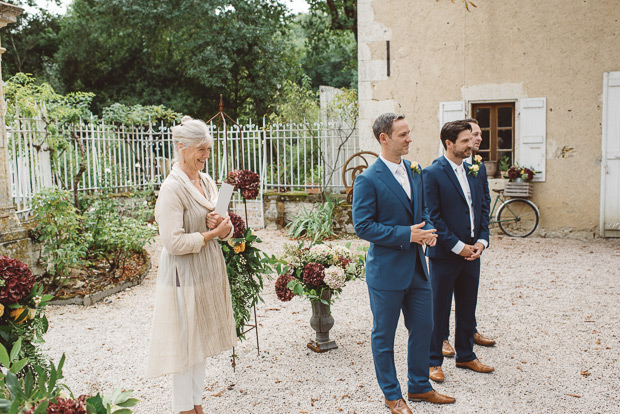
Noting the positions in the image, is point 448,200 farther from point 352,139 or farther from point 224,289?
point 352,139

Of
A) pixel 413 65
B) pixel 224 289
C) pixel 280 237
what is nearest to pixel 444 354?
pixel 224 289

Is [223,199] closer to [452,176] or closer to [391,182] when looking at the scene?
[391,182]

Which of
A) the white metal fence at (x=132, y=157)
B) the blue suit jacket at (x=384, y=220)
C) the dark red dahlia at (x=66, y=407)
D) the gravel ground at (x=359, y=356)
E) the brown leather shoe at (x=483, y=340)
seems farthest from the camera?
the white metal fence at (x=132, y=157)

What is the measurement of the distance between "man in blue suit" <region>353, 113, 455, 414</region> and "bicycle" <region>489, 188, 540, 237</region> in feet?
20.6

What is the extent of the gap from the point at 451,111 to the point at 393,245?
674 centimetres

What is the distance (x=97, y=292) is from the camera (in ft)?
18.7

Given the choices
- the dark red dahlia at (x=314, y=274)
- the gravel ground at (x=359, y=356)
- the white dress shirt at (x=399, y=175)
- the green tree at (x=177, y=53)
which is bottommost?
the gravel ground at (x=359, y=356)

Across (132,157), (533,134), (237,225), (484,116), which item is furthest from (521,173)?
(132,157)

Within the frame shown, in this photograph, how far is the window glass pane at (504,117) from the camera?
909 cm

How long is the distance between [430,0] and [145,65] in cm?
1150

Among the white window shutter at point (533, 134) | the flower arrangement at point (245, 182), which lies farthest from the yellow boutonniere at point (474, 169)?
the white window shutter at point (533, 134)

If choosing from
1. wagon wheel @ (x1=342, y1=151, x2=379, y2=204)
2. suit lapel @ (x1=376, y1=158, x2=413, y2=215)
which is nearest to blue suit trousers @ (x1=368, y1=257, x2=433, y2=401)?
suit lapel @ (x1=376, y1=158, x2=413, y2=215)

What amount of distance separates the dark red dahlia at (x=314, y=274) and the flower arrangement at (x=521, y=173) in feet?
19.1

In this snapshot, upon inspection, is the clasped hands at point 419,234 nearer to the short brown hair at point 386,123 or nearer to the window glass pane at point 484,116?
the short brown hair at point 386,123
